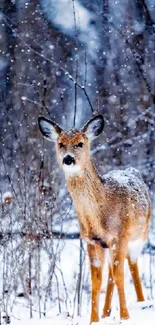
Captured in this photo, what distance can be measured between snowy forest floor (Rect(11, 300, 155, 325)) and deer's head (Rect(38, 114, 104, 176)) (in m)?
1.35

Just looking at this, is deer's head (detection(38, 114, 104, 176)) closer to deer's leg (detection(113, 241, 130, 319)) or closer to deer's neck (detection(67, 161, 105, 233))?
deer's neck (detection(67, 161, 105, 233))

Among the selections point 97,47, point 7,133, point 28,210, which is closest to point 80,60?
point 97,47

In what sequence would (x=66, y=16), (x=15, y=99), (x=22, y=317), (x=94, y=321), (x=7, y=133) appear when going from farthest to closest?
(x=66, y=16) → (x=15, y=99) → (x=7, y=133) → (x=22, y=317) → (x=94, y=321)

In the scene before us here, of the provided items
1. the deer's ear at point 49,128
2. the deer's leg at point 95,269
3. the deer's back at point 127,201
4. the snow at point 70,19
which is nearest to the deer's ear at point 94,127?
the deer's ear at point 49,128

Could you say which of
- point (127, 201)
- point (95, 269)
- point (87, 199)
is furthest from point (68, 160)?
point (95, 269)

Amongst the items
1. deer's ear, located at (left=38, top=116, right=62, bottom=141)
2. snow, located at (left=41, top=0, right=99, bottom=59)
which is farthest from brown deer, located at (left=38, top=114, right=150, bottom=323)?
snow, located at (left=41, top=0, right=99, bottom=59)

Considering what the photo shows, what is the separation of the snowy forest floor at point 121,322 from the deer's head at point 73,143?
1.35 meters

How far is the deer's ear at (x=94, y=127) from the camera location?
767 cm

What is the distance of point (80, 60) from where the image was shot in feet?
71.3

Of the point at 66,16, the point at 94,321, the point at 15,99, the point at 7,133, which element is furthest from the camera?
the point at 66,16

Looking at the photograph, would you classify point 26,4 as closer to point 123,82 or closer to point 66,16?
point 66,16

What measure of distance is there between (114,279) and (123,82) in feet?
46.3

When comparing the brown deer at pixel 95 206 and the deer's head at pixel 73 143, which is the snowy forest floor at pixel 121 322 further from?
the deer's head at pixel 73 143

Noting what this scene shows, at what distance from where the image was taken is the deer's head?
7.25 meters
